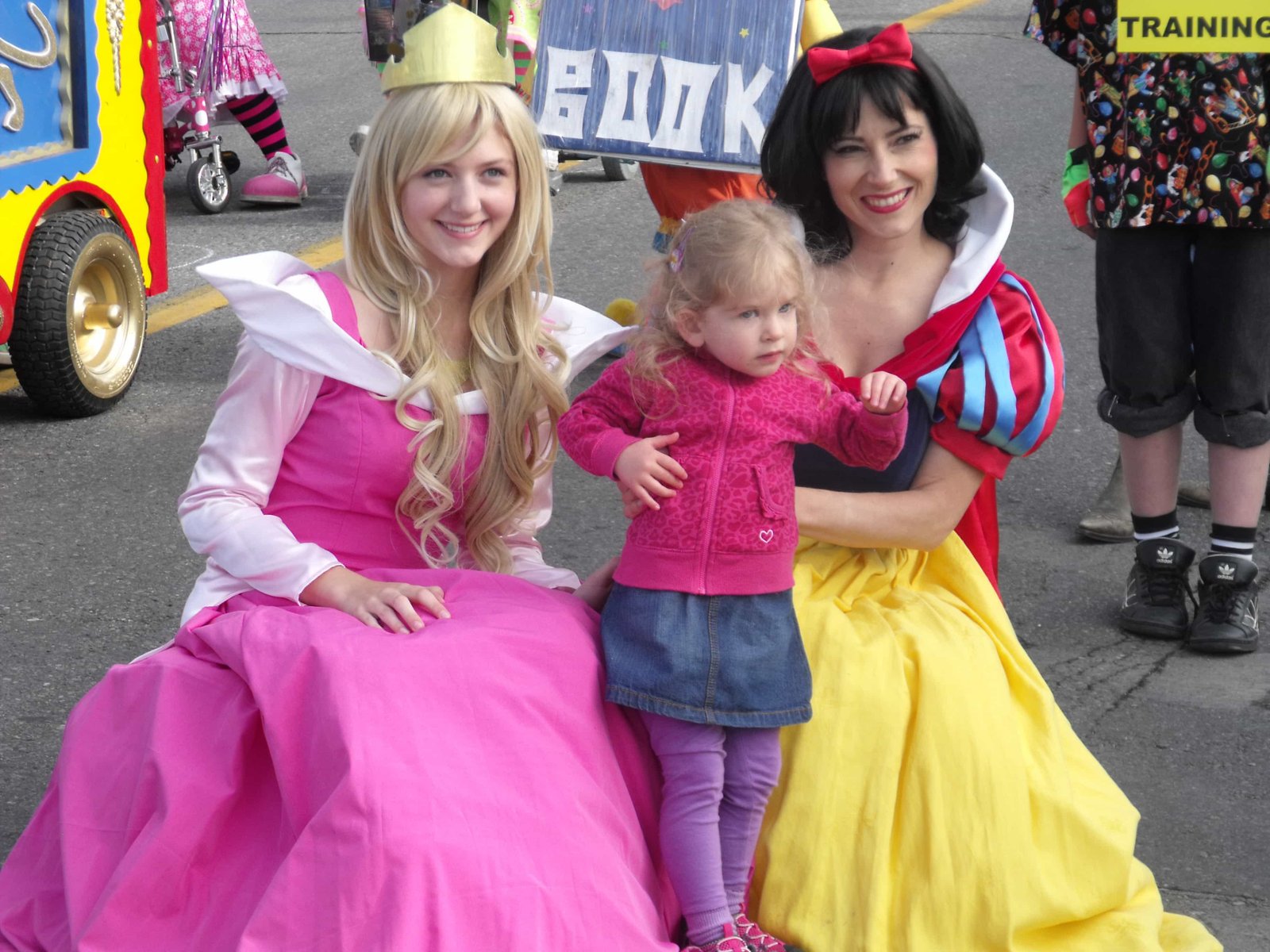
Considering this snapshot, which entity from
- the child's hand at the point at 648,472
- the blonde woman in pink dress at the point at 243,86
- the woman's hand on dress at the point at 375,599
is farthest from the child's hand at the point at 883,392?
the blonde woman in pink dress at the point at 243,86

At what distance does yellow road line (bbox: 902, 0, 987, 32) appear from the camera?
38.5 feet

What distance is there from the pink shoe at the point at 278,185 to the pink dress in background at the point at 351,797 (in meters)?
5.46

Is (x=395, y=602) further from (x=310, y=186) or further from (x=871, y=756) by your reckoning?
(x=310, y=186)

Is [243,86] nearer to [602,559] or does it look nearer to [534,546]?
[602,559]

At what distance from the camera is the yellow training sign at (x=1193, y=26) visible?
10.5 ft

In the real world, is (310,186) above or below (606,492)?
above

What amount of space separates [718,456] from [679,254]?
293mm

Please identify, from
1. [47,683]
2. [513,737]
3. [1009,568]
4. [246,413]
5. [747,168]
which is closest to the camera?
[513,737]

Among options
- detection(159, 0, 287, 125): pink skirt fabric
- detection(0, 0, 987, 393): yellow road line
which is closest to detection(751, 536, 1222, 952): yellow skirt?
detection(0, 0, 987, 393): yellow road line

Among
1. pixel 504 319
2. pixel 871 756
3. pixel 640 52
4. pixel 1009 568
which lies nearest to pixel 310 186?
pixel 640 52

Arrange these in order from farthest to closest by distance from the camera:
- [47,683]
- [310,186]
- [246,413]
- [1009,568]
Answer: [310,186], [1009,568], [47,683], [246,413]

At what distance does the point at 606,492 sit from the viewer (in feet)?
15.0

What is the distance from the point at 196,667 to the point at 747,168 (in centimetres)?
259

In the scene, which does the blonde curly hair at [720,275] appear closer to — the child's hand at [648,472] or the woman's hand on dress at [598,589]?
the child's hand at [648,472]
